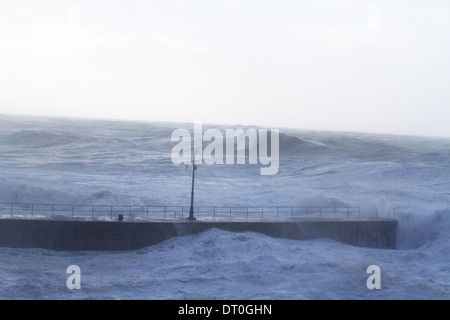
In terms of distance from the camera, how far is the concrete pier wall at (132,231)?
16.7 m

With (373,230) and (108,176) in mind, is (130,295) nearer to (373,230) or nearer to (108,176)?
(373,230)

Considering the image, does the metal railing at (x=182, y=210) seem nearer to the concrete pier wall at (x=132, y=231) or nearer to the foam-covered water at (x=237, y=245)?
the foam-covered water at (x=237, y=245)

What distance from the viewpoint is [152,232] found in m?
17.6

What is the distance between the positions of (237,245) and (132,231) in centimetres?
347

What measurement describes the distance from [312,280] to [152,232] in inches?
237

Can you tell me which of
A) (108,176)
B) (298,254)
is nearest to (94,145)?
(108,176)

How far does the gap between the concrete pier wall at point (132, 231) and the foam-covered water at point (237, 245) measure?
469 millimetres

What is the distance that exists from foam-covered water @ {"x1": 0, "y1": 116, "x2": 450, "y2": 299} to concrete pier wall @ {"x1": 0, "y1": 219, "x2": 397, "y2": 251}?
1.54ft

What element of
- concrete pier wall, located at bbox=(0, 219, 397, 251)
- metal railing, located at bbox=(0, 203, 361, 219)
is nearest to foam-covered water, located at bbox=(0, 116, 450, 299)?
concrete pier wall, located at bbox=(0, 219, 397, 251)

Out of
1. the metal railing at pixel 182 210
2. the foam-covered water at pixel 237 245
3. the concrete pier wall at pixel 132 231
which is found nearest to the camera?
the foam-covered water at pixel 237 245

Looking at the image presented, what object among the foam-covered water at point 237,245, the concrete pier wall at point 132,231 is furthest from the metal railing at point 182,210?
the concrete pier wall at point 132,231

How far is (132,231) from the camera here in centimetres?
1741

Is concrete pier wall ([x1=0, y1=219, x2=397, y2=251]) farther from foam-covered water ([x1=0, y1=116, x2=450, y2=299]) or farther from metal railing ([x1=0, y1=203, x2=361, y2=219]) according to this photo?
metal railing ([x1=0, y1=203, x2=361, y2=219])

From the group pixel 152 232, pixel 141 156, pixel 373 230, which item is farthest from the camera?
pixel 141 156
